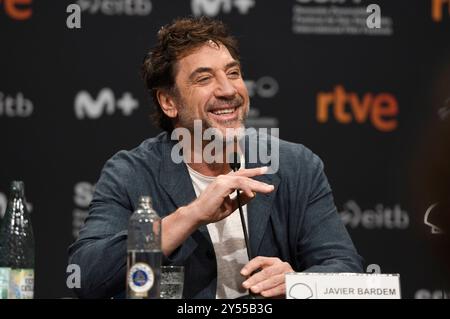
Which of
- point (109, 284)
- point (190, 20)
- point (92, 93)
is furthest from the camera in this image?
point (92, 93)

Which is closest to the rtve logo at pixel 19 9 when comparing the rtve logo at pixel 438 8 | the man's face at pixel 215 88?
the man's face at pixel 215 88

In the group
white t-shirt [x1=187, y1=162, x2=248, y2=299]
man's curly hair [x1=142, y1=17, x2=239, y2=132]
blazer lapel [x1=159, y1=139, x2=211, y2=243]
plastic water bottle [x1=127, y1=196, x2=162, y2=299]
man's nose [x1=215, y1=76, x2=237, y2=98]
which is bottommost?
white t-shirt [x1=187, y1=162, x2=248, y2=299]

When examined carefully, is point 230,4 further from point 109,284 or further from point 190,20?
point 109,284

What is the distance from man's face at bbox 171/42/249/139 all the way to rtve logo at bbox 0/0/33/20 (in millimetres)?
1084

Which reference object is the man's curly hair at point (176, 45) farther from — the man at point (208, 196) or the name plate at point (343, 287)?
the name plate at point (343, 287)

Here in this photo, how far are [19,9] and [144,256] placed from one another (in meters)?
2.02

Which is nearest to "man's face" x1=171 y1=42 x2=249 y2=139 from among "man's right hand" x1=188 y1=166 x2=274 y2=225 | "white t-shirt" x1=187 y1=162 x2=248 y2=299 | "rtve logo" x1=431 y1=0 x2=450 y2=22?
"white t-shirt" x1=187 y1=162 x2=248 y2=299

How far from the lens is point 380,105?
11.5 ft

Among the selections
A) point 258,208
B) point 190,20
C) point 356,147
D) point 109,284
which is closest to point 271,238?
point 258,208

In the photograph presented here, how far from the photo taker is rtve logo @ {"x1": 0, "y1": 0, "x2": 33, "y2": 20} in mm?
3529

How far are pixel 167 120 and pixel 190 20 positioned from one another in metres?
0.38

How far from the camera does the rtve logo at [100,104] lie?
350 centimetres

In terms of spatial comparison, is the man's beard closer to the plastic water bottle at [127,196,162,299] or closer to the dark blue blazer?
the dark blue blazer

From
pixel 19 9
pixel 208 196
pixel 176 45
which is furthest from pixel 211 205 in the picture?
pixel 19 9
